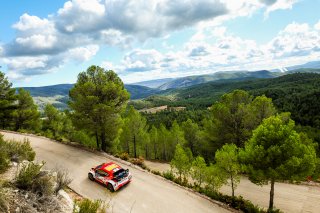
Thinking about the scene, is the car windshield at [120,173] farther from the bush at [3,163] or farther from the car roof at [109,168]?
the bush at [3,163]

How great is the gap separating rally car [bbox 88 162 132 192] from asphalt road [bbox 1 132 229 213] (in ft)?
1.39

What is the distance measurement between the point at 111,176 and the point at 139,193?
8.57 ft

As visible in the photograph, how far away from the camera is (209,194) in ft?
68.5

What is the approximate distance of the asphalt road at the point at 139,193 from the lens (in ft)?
59.4

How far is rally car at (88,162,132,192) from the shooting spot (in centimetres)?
2022

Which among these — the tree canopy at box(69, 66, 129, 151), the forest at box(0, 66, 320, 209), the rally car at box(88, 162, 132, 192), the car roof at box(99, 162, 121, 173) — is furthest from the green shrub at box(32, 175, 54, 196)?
the tree canopy at box(69, 66, 129, 151)

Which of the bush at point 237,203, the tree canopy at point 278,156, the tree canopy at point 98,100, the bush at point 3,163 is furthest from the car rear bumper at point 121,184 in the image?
the tree canopy at point 98,100

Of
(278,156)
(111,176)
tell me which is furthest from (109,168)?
(278,156)

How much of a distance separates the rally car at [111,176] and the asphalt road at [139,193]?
0.42m

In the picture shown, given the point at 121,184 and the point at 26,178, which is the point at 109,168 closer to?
the point at 121,184

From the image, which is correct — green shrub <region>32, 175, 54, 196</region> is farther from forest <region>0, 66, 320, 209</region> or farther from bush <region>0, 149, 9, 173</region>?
forest <region>0, 66, 320, 209</region>

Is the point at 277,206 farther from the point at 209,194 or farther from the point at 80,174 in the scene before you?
the point at 80,174

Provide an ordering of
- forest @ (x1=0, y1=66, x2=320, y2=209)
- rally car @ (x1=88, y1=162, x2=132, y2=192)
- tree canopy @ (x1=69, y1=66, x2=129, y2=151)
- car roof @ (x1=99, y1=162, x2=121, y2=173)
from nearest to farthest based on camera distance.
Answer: forest @ (x1=0, y1=66, x2=320, y2=209) < rally car @ (x1=88, y1=162, x2=132, y2=192) < car roof @ (x1=99, y1=162, x2=121, y2=173) < tree canopy @ (x1=69, y1=66, x2=129, y2=151)

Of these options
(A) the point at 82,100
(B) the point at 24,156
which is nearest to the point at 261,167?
(B) the point at 24,156
